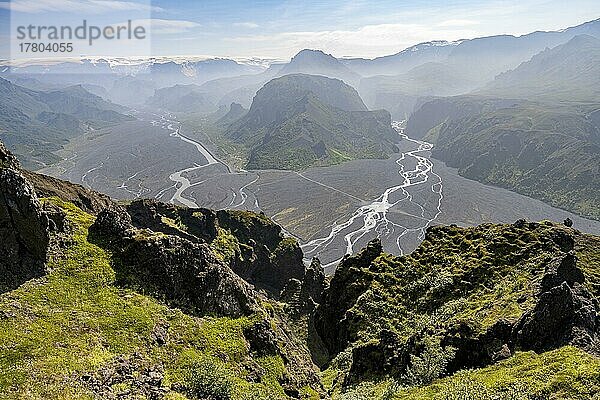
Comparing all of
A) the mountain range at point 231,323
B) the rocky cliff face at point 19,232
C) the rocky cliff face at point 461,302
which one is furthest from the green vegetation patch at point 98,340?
the rocky cliff face at point 461,302

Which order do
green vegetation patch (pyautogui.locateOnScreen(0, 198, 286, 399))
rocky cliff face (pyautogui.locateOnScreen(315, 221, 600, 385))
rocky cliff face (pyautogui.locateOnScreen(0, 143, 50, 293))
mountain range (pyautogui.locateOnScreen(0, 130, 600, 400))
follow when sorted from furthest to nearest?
rocky cliff face (pyautogui.locateOnScreen(315, 221, 600, 385)) < rocky cliff face (pyautogui.locateOnScreen(0, 143, 50, 293)) < mountain range (pyautogui.locateOnScreen(0, 130, 600, 400)) < green vegetation patch (pyautogui.locateOnScreen(0, 198, 286, 399))

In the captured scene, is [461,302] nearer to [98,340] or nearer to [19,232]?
[98,340]

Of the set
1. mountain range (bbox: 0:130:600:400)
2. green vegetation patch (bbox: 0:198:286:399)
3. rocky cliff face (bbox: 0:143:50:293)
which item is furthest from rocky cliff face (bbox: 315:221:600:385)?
rocky cliff face (bbox: 0:143:50:293)

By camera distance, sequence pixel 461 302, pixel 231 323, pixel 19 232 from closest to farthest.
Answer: pixel 19 232
pixel 231 323
pixel 461 302

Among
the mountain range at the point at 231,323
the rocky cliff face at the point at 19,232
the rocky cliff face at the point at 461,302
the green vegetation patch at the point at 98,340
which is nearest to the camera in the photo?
the green vegetation patch at the point at 98,340

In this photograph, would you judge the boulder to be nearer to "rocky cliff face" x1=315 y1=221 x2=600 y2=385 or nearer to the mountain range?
the mountain range

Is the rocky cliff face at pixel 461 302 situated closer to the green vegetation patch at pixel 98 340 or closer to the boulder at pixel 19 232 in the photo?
the green vegetation patch at pixel 98 340

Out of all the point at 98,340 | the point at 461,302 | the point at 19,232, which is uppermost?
the point at 19,232

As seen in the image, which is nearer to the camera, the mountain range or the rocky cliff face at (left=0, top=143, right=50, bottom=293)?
the mountain range

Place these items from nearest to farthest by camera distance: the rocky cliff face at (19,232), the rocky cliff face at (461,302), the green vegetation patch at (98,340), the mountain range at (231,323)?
the green vegetation patch at (98,340), the mountain range at (231,323), the rocky cliff face at (19,232), the rocky cliff face at (461,302)

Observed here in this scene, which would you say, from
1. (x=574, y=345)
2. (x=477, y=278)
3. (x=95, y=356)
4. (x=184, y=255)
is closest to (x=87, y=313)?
(x=95, y=356)

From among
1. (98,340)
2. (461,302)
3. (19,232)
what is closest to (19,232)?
(19,232)

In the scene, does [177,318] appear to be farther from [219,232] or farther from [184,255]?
[219,232]
